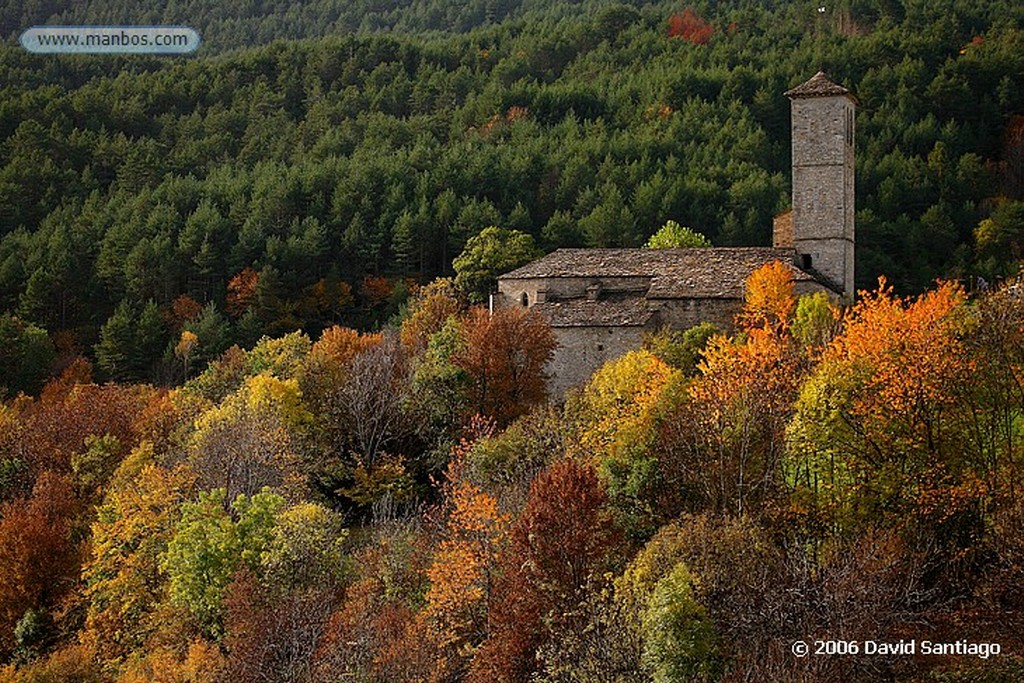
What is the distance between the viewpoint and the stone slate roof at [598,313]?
Result: 51438 millimetres

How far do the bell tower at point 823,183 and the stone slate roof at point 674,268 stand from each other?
1120mm

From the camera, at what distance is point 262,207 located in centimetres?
9069

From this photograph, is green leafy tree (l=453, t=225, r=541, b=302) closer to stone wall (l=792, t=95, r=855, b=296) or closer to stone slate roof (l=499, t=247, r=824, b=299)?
stone slate roof (l=499, t=247, r=824, b=299)

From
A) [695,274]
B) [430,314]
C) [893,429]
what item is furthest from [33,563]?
[893,429]

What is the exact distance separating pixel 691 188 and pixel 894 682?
5911 centimetres

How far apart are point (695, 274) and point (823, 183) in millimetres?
6152

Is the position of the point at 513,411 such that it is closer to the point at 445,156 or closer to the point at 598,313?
the point at 598,313

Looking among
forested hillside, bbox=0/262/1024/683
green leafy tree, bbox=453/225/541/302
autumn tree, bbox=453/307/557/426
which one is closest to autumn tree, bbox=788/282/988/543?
forested hillside, bbox=0/262/1024/683

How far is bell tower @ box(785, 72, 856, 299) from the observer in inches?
2143

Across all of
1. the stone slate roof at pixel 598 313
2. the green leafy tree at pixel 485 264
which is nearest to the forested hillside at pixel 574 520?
the stone slate roof at pixel 598 313

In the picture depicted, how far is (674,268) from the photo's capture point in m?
54.5

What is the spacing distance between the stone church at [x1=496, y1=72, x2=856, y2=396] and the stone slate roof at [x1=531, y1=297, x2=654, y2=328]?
0.04 meters

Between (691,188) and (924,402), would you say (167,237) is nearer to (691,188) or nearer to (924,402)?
(691,188)

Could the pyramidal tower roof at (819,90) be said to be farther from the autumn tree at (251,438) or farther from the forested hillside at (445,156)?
the autumn tree at (251,438)
